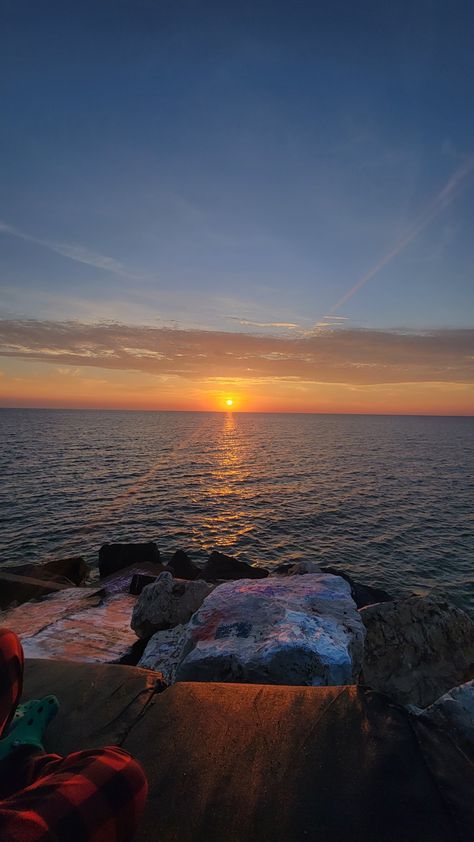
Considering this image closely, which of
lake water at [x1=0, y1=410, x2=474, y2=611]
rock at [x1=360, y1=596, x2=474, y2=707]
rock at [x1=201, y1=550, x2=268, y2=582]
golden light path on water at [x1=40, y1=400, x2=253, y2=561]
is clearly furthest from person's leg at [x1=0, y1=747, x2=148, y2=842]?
golden light path on water at [x1=40, y1=400, x2=253, y2=561]

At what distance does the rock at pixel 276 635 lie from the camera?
4.91m

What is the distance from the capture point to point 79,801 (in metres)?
2.22

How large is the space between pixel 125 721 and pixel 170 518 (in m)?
24.3

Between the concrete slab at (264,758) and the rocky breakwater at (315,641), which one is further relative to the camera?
the rocky breakwater at (315,641)

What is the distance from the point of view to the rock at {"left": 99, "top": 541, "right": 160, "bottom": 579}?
17766mm

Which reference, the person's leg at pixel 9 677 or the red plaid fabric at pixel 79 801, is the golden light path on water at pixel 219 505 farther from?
the red plaid fabric at pixel 79 801

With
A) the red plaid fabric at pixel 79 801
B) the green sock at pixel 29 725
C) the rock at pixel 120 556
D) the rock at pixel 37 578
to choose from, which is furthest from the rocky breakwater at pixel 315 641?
the rock at pixel 120 556

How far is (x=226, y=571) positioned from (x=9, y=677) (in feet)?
45.3

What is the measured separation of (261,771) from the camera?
10.1ft

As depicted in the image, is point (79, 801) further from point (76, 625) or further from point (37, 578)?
point (37, 578)

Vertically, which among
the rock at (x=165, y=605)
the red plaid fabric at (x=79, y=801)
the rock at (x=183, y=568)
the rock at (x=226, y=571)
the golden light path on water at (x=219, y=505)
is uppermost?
the red plaid fabric at (x=79, y=801)

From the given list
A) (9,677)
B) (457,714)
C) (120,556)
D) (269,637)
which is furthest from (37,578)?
(457,714)

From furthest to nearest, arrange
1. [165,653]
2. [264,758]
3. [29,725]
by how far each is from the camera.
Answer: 1. [165,653]
2. [29,725]
3. [264,758]

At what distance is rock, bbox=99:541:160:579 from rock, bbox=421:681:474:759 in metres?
15.9
